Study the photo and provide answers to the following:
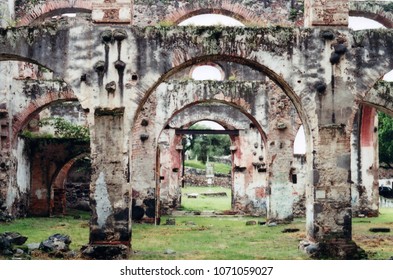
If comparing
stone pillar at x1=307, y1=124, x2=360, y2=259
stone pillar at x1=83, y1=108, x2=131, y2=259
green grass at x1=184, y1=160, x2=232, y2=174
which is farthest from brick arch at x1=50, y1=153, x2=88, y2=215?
A: green grass at x1=184, y1=160, x2=232, y2=174

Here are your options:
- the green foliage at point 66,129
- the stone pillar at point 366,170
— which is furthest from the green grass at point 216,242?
the green foliage at point 66,129

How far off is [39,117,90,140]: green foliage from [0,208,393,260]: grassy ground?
328 cm

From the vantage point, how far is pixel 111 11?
10094 mm

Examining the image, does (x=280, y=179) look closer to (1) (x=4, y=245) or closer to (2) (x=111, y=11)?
(2) (x=111, y=11)

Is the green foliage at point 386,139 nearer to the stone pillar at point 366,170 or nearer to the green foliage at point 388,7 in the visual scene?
the stone pillar at point 366,170

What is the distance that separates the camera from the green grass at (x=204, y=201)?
24.1m

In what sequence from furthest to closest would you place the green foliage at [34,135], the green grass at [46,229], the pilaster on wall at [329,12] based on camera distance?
the green foliage at [34,135] < the green grass at [46,229] < the pilaster on wall at [329,12]

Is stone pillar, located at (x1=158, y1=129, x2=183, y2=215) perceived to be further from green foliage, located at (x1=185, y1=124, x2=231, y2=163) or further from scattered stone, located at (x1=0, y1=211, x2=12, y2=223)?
green foliage, located at (x1=185, y1=124, x2=231, y2=163)

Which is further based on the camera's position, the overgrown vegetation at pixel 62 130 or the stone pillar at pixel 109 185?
the overgrown vegetation at pixel 62 130

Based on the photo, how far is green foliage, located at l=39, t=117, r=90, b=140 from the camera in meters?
19.3

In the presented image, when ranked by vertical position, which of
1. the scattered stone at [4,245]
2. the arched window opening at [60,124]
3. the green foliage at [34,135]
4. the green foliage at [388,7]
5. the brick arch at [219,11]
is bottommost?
the scattered stone at [4,245]

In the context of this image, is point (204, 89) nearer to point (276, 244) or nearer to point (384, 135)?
point (276, 244)

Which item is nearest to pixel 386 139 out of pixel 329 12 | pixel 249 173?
pixel 249 173

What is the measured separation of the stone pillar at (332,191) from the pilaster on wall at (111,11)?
13.3 feet
